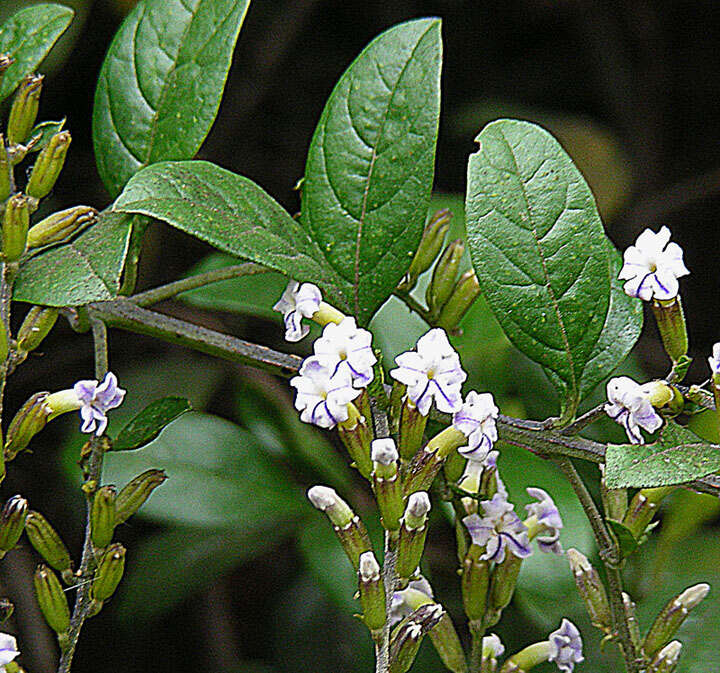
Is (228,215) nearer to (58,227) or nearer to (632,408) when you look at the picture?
(58,227)

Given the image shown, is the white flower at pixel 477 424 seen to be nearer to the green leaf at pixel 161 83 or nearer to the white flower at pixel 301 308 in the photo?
the white flower at pixel 301 308

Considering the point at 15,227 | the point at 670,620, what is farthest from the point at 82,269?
the point at 670,620

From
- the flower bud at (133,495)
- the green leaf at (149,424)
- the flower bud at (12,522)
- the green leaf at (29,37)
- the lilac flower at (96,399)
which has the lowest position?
the flower bud at (133,495)

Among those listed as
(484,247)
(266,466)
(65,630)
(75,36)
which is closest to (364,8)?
(75,36)

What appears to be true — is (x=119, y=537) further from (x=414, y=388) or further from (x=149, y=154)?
(x=414, y=388)

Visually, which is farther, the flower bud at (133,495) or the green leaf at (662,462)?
the flower bud at (133,495)

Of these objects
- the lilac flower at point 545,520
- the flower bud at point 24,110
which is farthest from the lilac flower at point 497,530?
the flower bud at point 24,110

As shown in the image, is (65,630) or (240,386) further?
(240,386)
